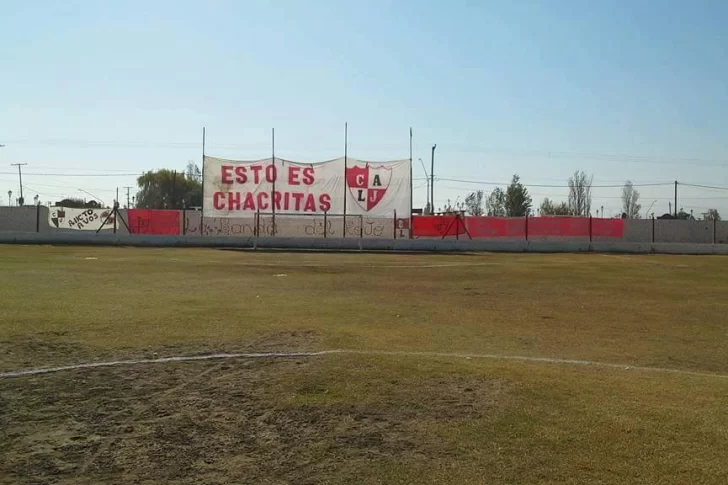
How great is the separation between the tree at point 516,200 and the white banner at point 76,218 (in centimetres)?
5259

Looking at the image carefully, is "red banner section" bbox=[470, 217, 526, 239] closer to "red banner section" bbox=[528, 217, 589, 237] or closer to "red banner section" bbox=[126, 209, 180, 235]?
"red banner section" bbox=[528, 217, 589, 237]

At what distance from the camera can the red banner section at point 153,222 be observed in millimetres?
42250

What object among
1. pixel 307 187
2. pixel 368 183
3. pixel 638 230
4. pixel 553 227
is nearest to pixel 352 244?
pixel 368 183

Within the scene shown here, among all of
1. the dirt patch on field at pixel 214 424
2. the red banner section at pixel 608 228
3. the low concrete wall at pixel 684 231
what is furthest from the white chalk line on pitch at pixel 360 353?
the low concrete wall at pixel 684 231

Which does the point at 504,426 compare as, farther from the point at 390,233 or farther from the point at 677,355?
the point at 390,233

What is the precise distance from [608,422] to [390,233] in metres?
36.7

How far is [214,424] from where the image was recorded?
5293 millimetres

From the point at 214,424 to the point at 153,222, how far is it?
39.1m

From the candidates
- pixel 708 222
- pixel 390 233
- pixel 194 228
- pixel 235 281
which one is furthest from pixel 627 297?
pixel 708 222

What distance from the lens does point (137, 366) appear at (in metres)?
7.16

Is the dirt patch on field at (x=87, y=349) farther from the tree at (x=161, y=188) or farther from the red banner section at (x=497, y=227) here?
the tree at (x=161, y=188)

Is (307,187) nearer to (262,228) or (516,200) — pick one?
(262,228)

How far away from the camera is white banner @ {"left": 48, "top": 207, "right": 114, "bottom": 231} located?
43.0 meters

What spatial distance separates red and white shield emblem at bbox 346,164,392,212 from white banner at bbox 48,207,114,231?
51.8 ft
